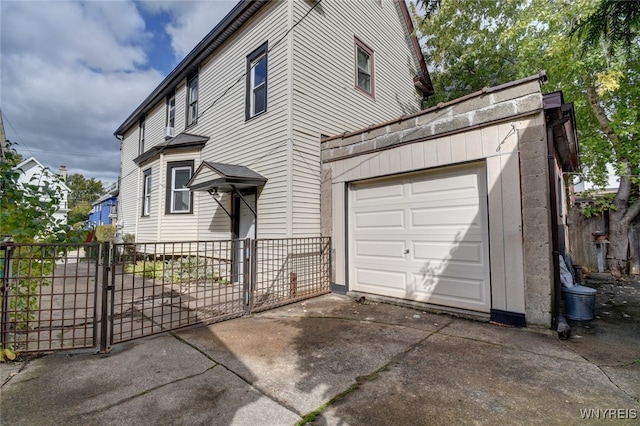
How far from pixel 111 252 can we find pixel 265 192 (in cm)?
355

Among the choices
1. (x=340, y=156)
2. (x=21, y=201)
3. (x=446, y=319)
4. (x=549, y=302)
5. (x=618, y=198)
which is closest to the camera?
(x=21, y=201)

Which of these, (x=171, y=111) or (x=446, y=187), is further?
(x=171, y=111)

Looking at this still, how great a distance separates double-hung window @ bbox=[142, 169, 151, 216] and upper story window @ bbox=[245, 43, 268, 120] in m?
6.18

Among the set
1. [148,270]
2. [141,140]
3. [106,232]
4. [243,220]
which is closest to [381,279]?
[243,220]

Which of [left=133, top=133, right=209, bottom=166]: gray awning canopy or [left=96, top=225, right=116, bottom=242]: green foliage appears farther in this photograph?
[left=96, top=225, right=116, bottom=242]: green foliage

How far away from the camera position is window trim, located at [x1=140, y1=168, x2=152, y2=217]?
35.6 ft

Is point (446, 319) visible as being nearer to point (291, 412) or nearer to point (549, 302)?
point (549, 302)

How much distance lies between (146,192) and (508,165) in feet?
38.5

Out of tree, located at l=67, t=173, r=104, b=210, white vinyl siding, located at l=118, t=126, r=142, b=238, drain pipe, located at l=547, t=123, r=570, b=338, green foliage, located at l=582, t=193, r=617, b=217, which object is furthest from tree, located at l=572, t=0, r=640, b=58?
tree, located at l=67, t=173, r=104, b=210

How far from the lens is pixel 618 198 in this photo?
851 centimetres

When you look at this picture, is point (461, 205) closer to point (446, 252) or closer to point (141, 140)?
point (446, 252)

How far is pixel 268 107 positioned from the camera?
6.53 metres

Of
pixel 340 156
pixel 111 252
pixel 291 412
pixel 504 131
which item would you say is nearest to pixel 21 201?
pixel 111 252

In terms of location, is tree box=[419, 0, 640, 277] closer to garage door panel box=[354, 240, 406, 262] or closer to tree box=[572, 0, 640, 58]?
tree box=[572, 0, 640, 58]
